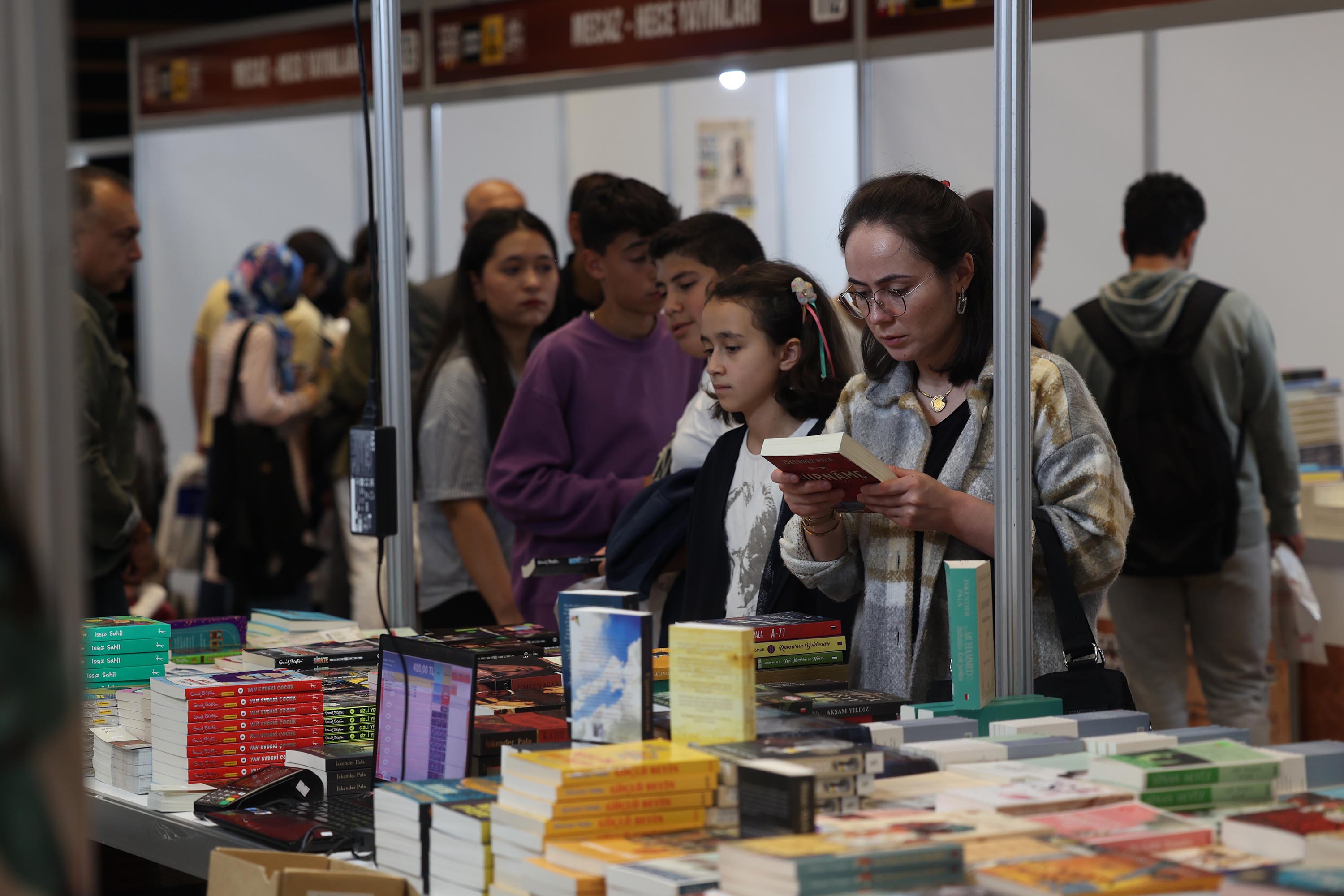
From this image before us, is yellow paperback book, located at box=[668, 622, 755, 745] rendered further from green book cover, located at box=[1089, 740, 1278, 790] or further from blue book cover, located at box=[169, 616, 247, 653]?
blue book cover, located at box=[169, 616, 247, 653]

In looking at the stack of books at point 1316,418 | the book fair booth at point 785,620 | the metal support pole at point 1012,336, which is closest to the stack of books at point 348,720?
the book fair booth at point 785,620

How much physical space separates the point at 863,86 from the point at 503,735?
399cm

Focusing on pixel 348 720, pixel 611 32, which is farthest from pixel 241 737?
pixel 611 32

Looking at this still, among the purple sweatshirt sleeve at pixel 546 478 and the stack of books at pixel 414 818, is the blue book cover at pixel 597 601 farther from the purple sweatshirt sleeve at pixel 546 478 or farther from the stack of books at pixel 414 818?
the purple sweatshirt sleeve at pixel 546 478

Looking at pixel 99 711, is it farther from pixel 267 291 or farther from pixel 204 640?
pixel 267 291

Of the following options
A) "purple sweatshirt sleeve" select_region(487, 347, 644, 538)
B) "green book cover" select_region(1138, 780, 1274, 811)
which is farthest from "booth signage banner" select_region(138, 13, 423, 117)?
"green book cover" select_region(1138, 780, 1274, 811)

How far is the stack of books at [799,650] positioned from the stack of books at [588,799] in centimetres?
72

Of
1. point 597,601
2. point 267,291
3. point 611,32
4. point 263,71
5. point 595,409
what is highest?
point 263,71

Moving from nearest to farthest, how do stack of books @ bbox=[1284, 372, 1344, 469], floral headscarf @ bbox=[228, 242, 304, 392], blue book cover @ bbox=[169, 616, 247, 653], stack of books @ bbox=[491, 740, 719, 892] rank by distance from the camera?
stack of books @ bbox=[491, 740, 719, 892]
blue book cover @ bbox=[169, 616, 247, 653]
stack of books @ bbox=[1284, 372, 1344, 469]
floral headscarf @ bbox=[228, 242, 304, 392]

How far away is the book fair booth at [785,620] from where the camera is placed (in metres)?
1.66

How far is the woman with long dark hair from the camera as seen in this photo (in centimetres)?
401

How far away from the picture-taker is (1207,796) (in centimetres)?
177

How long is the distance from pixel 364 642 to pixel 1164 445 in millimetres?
2462

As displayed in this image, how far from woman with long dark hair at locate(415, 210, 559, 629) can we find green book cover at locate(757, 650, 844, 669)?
1550 mm
